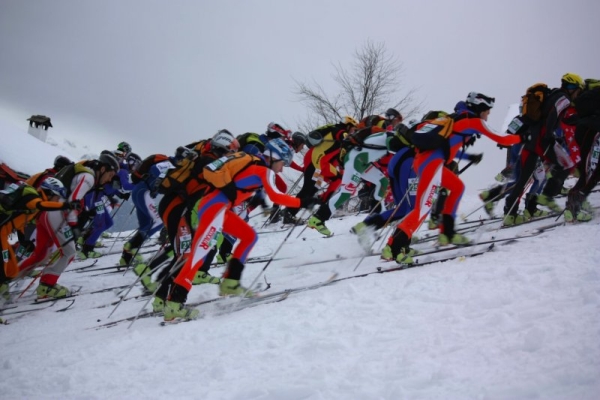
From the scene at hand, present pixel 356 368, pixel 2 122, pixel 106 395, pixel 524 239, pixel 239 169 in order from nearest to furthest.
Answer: pixel 356 368
pixel 106 395
pixel 239 169
pixel 524 239
pixel 2 122

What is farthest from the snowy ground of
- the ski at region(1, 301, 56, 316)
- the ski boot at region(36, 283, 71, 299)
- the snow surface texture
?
the ski boot at region(36, 283, 71, 299)

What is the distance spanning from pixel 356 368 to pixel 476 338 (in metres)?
0.92

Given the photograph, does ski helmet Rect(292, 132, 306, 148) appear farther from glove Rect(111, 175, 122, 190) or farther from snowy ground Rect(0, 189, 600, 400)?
snowy ground Rect(0, 189, 600, 400)

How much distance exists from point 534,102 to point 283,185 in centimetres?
463

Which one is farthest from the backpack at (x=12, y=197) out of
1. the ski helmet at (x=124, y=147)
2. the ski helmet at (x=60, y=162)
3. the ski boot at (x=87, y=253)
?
the ski helmet at (x=124, y=147)

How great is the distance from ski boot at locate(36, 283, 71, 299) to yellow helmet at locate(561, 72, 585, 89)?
920 centimetres

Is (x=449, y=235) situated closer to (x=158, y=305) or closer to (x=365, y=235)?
(x=365, y=235)

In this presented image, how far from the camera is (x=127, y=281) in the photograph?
29.3 feet

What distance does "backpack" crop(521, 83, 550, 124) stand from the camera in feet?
25.1

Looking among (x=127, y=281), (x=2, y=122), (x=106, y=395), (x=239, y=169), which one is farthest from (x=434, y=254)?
(x=2, y=122)

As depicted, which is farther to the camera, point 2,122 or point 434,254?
point 2,122

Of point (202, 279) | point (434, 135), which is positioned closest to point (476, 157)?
point (434, 135)

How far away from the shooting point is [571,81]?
7.80m

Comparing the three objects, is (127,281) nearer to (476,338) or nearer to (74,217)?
(74,217)
